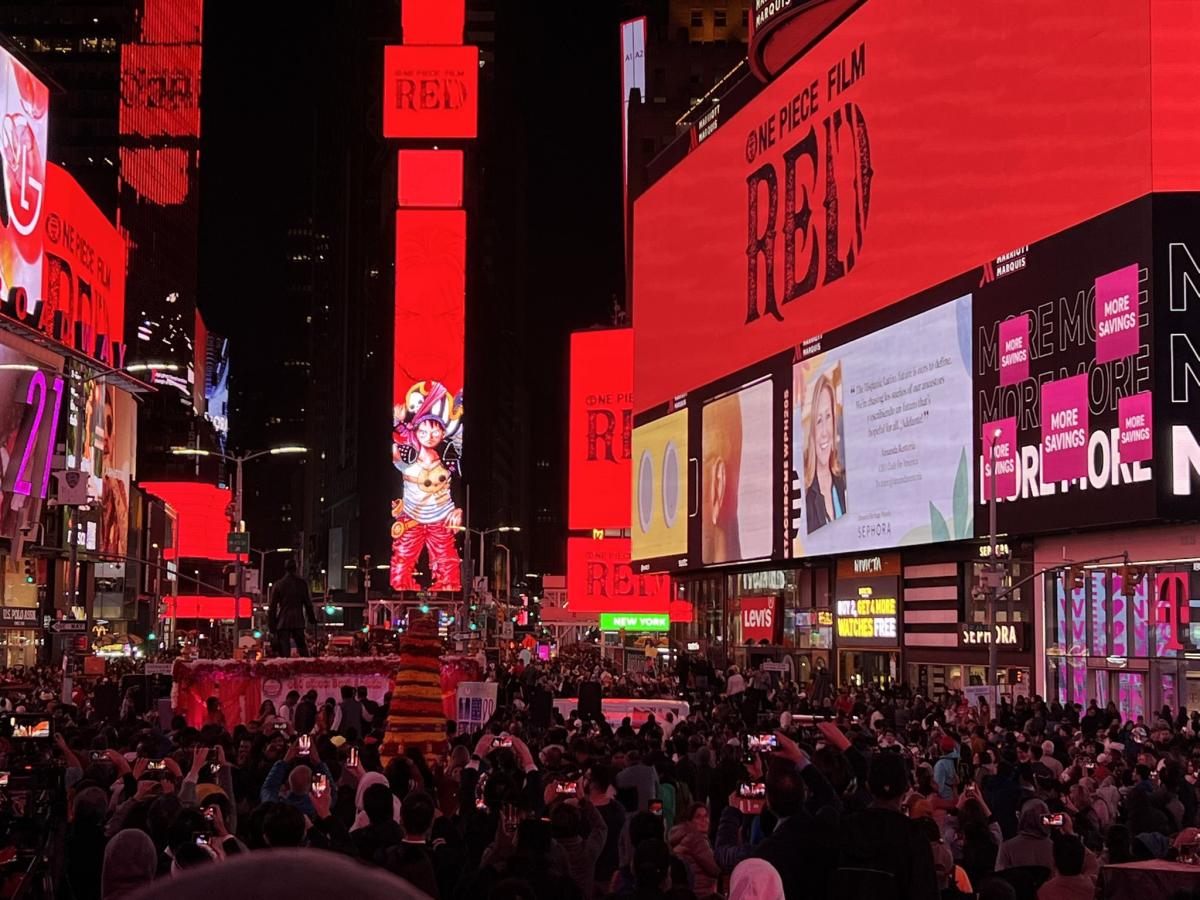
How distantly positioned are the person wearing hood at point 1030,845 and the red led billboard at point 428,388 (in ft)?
371

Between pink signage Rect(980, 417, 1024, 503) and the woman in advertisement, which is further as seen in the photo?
the woman in advertisement

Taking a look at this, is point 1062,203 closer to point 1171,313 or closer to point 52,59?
point 1171,313

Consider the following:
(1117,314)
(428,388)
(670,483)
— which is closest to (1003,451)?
(1117,314)

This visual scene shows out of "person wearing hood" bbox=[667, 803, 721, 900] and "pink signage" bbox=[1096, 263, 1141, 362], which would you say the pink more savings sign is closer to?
"pink signage" bbox=[1096, 263, 1141, 362]

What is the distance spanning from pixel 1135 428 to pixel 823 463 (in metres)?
17.5

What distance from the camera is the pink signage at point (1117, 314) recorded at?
122 ft

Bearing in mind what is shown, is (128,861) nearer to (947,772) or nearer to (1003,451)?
(947,772)

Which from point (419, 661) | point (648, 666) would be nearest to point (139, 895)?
point (419, 661)

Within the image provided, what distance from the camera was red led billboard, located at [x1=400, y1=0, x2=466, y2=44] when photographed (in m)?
125

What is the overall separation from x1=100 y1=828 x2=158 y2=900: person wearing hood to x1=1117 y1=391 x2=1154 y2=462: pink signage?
31.2 meters

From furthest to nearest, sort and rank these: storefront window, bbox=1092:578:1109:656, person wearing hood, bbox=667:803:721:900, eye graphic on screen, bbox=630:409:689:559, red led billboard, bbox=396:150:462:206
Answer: red led billboard, bbox=396:150:462:206 → eye graphic on screen, bbox=630:409:689:559 → storefront window, bbox=1092:578:1109:656 → person wearing hood, bbox=667:803:721:900

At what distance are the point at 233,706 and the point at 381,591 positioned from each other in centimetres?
11658

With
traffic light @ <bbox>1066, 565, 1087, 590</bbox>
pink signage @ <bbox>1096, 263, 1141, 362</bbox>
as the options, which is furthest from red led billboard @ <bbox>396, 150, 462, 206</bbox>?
pink signage @ <bbox>1096, 263, 1141, 362</bbox>

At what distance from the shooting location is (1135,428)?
36.7 meters
